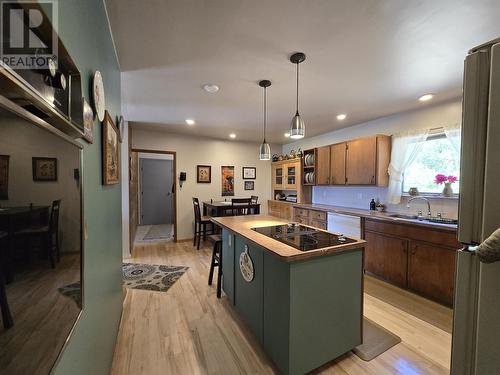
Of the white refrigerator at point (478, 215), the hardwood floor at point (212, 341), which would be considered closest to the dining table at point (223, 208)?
the hardwood floor at point (212, 341)

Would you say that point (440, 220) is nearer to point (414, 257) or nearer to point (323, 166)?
point (414, 257)

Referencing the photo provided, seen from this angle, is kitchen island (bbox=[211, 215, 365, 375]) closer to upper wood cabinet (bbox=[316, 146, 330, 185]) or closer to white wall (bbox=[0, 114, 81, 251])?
A: white wall (bbox=[0, 114, 81, 251])

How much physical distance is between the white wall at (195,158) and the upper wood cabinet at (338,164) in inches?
89.0

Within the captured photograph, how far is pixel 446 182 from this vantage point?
289 cm

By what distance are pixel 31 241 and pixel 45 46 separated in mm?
516

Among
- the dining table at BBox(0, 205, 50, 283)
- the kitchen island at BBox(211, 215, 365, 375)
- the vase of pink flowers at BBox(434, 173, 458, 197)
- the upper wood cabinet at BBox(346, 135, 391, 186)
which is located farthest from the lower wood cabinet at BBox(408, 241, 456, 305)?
the dining table at BBox(0, 205, 50, 283)

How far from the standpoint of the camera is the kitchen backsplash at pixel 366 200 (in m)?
2.95

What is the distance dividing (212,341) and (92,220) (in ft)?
4.83

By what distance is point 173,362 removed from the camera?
168cm

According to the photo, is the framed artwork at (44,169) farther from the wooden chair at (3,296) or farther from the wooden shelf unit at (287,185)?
the wooden shelf unit at (287,185)

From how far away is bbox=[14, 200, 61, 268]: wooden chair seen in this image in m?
0.50

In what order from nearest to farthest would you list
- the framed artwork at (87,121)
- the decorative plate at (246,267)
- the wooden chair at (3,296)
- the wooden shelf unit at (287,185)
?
the wooden chair at (3,296)
the framed artwork at (87,121)
the decorative plate at (246,267)
the wooden shelf unit at (287,185)

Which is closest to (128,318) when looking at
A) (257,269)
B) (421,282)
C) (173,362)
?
(173,362)

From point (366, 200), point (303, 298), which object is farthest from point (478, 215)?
point (366, 200)
